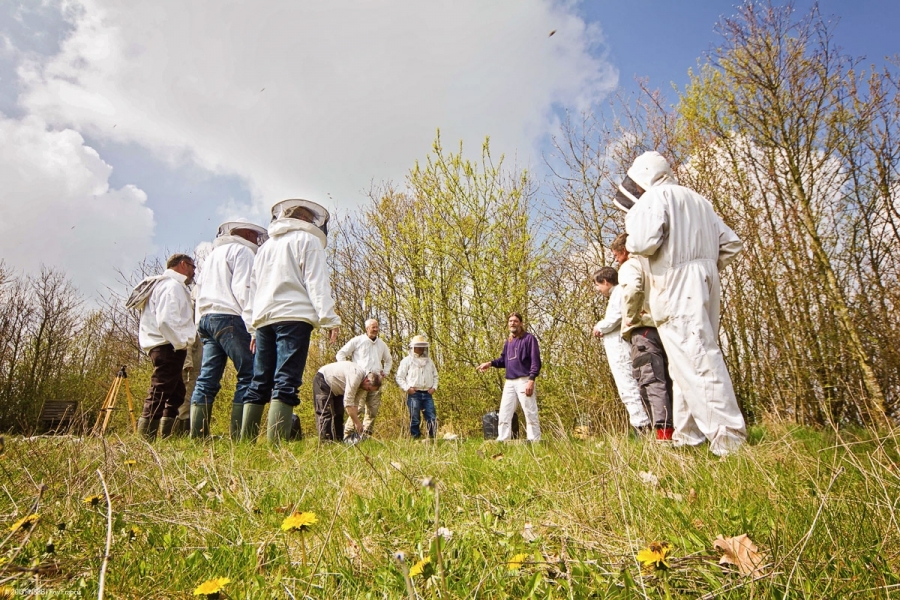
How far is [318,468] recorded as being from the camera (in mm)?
2666

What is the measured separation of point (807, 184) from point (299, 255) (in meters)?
7.27

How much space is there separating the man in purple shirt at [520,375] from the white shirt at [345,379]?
1908mm

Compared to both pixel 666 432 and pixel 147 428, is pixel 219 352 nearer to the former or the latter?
pixel 147 428

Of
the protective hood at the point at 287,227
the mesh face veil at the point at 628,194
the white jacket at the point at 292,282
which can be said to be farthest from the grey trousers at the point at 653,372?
the protective hood at the point at 287,227

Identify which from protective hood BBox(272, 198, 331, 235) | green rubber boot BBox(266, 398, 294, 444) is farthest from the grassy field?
protective hood BBox(272, 198, 331, 235)

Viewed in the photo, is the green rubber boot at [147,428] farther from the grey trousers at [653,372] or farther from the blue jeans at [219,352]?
the grey trousers at [653,372]

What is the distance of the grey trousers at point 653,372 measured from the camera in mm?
4047

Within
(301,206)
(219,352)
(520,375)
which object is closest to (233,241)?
(301,206)

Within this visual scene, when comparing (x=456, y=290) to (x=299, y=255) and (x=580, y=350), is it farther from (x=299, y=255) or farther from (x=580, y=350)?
(x=299, y=255)

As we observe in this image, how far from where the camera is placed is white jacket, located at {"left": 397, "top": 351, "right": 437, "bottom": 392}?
955 centimetres

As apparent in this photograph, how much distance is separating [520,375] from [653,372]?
130 inches

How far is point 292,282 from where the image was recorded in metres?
4.45

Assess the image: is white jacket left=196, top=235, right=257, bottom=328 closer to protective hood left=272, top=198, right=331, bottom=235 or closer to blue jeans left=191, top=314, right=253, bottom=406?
blue jeans left=191, top=314, right=253, bottom=406

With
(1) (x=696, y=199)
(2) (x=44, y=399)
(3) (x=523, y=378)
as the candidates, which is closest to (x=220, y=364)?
(3) (x=523, y=378)
